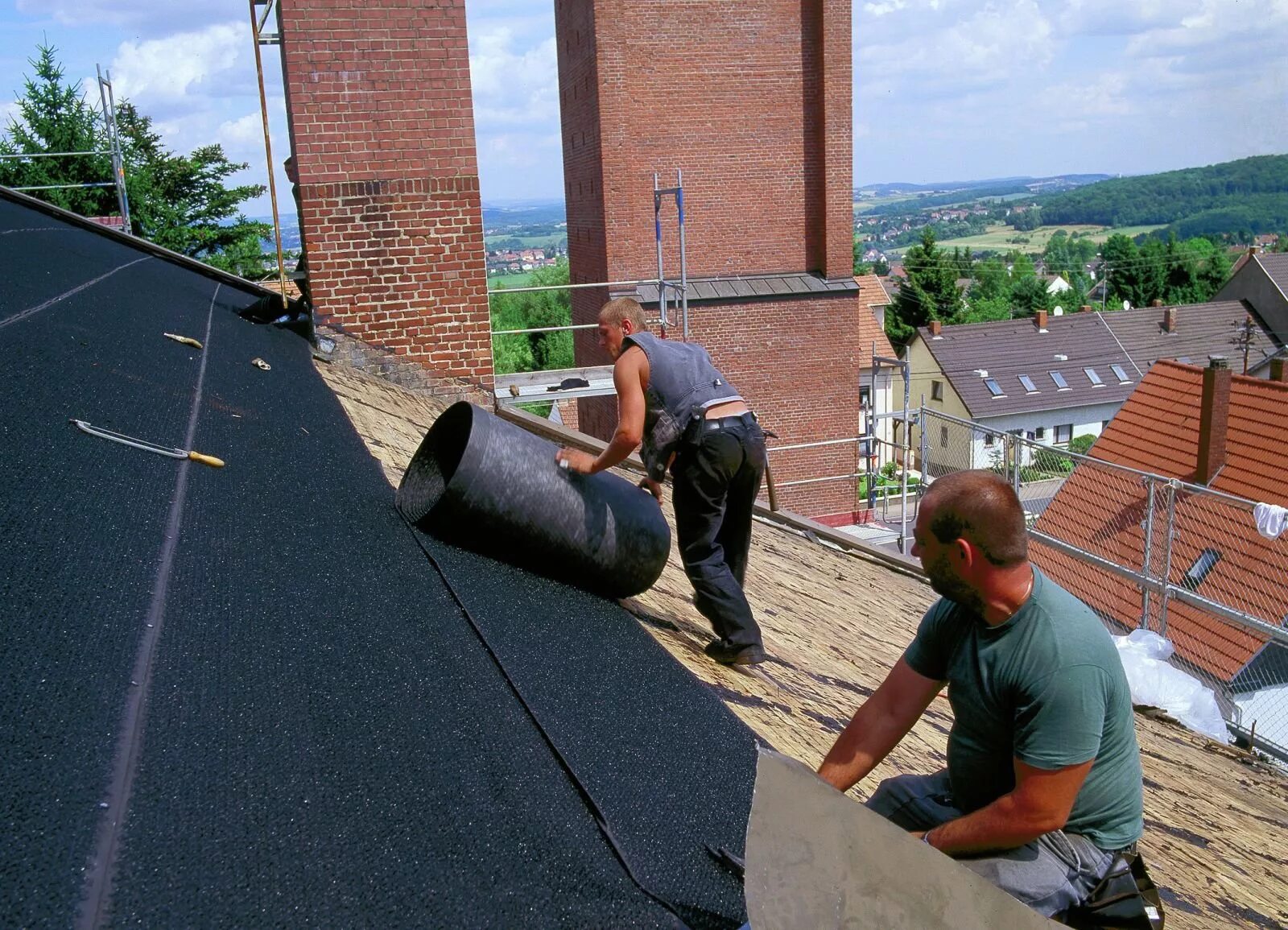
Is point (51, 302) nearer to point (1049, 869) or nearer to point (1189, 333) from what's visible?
point (1049, 869)

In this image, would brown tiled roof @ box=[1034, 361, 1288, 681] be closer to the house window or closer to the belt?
the house window

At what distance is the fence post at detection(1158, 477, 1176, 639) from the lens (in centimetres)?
861

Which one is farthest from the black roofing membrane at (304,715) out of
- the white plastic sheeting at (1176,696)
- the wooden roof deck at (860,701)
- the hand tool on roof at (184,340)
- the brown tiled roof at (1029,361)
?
the brown tiled roof at (1029,361)

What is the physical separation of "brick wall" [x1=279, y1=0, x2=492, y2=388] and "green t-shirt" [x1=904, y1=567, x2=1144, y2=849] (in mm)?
6197

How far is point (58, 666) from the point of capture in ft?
6.98

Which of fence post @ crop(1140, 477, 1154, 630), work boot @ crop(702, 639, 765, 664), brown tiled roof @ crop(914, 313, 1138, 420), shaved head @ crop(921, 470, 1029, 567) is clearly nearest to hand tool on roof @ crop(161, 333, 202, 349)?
work boot @ crop(702, 639, 765, 664)

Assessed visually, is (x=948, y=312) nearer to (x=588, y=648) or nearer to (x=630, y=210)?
(x=630, y=210)

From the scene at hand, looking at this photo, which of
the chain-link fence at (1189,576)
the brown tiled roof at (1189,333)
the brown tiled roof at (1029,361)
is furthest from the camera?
the brown tiled roof at (1189,333)

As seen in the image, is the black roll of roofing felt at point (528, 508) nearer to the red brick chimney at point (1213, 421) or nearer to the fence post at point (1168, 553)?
Answer: the fence post at point (1168, 553)

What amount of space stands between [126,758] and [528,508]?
2.01 metres

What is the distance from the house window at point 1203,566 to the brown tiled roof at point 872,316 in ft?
86.1

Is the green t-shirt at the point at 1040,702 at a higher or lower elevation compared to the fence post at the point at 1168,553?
higher

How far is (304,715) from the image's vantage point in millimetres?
2281

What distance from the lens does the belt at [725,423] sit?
13.6 feet
